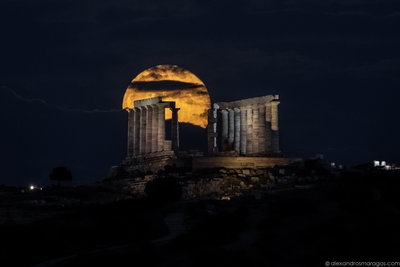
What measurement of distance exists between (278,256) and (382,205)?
1206cm

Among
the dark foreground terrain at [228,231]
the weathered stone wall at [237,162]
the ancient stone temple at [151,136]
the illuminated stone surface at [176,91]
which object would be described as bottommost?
the dark foreground terrain at [228,231]

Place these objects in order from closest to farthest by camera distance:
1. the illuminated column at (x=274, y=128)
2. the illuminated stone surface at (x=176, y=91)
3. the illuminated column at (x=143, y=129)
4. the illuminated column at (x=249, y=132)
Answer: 1. the illuminated column at (x=274, y=128)
2. the illuminated column at (x=249, y=132)
3. the illuminated column at (x=143, y=129)
4. the illuminated stone surface at (x=176, y=91)

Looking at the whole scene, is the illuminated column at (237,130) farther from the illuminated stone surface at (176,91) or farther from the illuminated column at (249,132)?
the illuminated stone surface at (176,91)

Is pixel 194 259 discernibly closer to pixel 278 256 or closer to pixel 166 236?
pixel 278 256

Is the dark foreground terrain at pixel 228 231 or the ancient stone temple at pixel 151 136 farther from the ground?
the ancient stone temple at pixel 151 136

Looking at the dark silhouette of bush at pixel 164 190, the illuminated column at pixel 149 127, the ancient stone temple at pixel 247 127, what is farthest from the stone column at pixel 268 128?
the dark silhouette of bush at pixel 164 190

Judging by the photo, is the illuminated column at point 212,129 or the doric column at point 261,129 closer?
the doric column at point 261,129

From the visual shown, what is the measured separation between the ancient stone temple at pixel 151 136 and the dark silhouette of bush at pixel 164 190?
50.5 feet

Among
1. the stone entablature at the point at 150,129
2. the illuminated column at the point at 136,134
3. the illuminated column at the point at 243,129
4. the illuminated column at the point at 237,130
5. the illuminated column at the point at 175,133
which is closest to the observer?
the illuminated column at the point at 175,133

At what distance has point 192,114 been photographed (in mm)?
96562

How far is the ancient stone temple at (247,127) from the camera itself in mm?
86188

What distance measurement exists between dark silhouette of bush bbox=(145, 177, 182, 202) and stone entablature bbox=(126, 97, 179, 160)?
18.5m

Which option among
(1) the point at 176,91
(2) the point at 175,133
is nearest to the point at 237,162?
(2) the point at 175,133

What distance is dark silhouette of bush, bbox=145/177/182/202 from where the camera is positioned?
211ft
